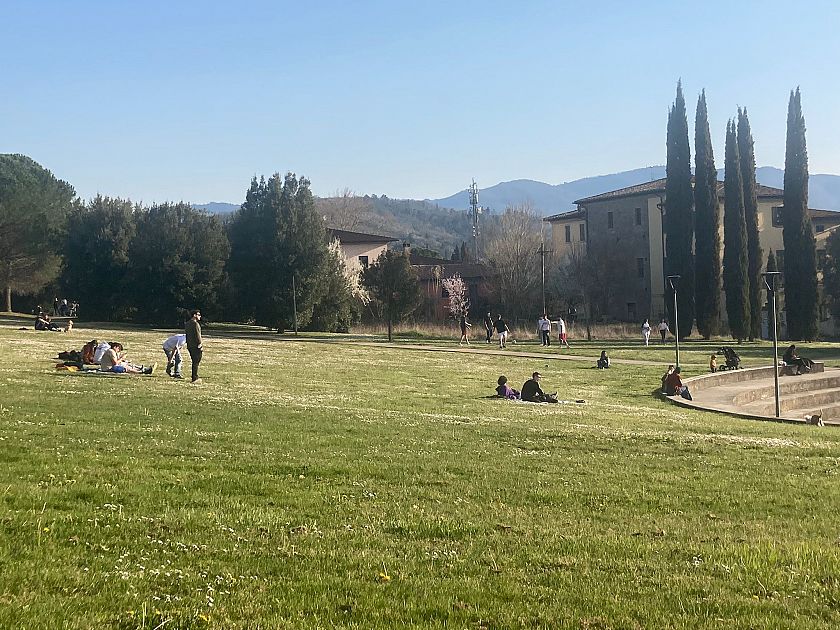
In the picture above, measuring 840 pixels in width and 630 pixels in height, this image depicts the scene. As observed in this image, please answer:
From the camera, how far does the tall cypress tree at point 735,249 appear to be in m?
62.0

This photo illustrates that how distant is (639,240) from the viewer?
86.9 m

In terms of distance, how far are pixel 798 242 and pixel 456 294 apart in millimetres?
34470

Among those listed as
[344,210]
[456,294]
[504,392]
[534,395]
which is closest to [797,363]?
[534,395]

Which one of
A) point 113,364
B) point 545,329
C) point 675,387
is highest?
point 545,329

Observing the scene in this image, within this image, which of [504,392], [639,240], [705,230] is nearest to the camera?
[504,392]

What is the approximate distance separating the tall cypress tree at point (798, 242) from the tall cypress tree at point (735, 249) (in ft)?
9.97

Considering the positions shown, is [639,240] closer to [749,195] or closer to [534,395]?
[749,195]

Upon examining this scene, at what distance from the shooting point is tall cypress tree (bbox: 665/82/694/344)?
211 ft

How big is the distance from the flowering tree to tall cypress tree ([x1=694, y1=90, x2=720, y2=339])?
24.4m

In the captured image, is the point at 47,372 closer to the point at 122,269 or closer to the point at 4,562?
the point at 4,562

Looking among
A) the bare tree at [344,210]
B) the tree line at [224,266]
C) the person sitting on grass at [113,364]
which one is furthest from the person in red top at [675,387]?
the bare tree at [344,210]

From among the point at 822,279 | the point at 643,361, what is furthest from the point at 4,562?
the point at 822,279

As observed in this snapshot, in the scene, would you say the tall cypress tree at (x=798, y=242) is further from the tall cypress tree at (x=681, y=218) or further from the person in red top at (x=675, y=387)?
the person in red top at (x=675, y=387)

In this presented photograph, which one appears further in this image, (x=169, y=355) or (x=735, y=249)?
(x=735, y=249)
